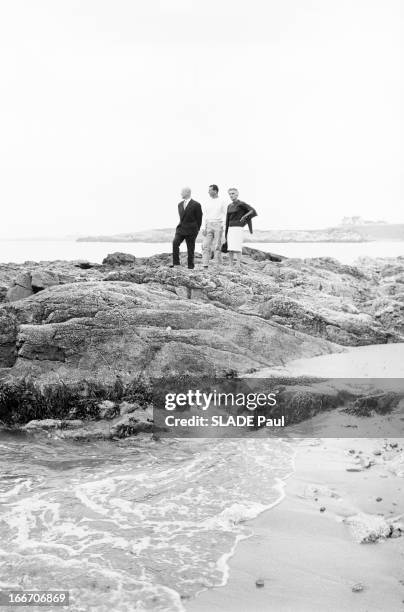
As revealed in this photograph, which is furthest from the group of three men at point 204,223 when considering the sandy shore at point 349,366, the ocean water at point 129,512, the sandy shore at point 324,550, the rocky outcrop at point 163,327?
the sandy shore at point 324,550

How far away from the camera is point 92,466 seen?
6625mm

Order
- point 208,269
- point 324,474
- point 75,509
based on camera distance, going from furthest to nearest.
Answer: point 208,269, point 324,474, point 75,509

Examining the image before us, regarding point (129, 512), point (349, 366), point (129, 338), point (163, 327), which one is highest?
point (163, 327)

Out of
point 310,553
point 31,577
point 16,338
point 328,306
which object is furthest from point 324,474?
point 328,306

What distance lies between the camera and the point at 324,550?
448 cm

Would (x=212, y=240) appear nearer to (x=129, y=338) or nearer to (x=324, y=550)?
(x=129, y=338)

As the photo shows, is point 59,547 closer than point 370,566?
No

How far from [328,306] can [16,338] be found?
6473 mm

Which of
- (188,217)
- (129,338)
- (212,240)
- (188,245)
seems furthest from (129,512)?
(212,240)

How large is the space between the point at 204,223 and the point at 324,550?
10.6 meters

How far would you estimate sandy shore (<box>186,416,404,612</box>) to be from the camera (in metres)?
3.87

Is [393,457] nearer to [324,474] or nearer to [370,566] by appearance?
[324,474]

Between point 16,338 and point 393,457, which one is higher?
point 16,338

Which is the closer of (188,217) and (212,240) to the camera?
(188,217)
